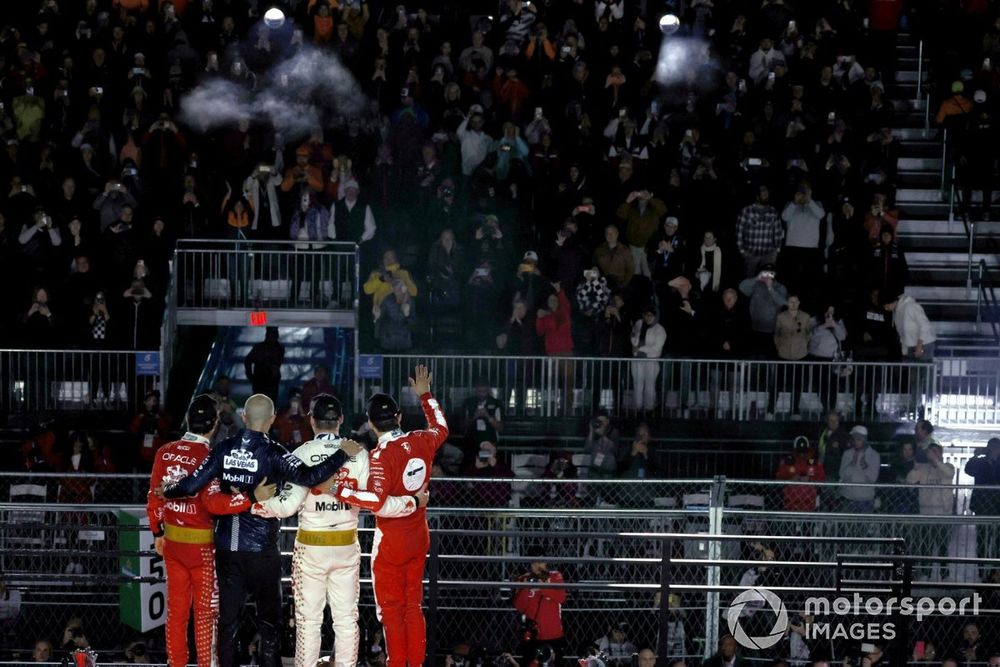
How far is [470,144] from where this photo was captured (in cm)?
2180

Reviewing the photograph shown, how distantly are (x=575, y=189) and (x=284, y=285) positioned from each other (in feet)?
13.8

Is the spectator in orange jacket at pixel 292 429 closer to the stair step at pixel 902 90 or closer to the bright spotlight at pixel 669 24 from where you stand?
the bright spotlight at pixel 669 24

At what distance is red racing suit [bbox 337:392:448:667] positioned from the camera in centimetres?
997

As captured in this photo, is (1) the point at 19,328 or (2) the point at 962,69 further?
(2) the point at 962,69

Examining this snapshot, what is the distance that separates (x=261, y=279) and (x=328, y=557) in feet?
34.4

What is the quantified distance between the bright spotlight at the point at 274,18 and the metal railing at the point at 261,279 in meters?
4.59

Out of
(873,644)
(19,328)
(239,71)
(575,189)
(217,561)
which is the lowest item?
(873,644)

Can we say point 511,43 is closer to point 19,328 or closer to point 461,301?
point 461,301

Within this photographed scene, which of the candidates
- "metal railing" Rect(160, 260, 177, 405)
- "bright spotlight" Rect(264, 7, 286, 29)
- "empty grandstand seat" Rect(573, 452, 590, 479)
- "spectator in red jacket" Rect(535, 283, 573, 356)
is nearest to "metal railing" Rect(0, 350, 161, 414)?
"metal railing" Rect(160, 260, 177, 405)

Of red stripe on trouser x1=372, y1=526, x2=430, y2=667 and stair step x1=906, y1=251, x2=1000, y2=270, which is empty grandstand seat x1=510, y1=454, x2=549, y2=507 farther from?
red stripe on trouser x1=372, y1=526, x2=430, y2=667

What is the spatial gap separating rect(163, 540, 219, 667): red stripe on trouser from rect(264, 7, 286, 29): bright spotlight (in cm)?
1470

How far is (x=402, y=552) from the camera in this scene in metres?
10.1

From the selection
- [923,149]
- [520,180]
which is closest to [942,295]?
[923,149]

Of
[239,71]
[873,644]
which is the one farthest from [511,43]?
[873,644]
